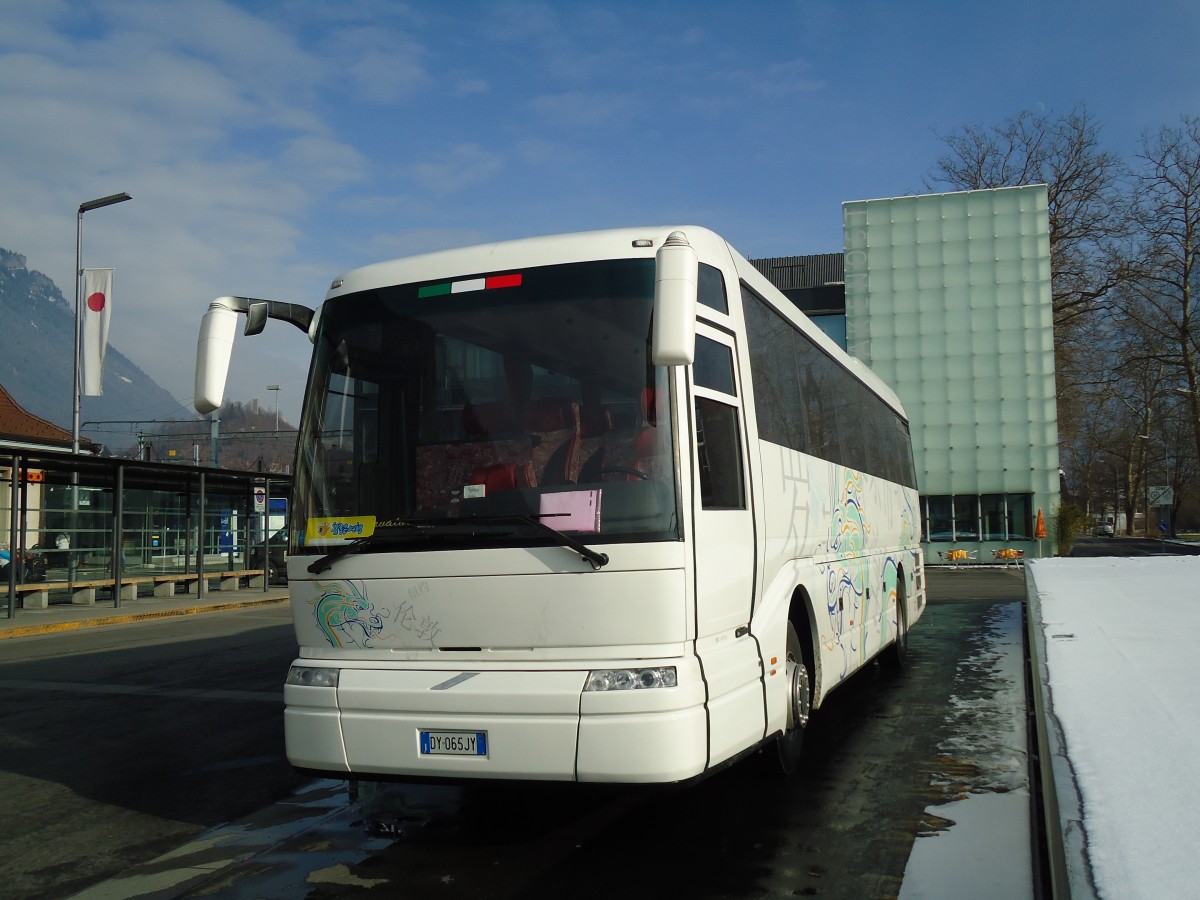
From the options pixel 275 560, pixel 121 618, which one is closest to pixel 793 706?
pixel 121 618

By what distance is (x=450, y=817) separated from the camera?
6082mm

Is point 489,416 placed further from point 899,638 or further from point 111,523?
point 111,523

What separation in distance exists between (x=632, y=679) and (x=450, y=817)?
1.83m

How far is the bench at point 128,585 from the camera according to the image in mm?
21766

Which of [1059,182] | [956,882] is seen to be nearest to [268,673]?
[956,882]

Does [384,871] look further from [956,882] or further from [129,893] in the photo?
[956,882]

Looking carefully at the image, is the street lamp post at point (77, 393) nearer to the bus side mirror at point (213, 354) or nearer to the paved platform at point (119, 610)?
the paved platform at point (119, 610)

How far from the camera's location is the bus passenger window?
5367 mm

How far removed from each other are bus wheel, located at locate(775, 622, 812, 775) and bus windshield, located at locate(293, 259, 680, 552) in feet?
5.99

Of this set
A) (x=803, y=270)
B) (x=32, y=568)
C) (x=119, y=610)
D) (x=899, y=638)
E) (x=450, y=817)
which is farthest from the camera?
(x=803, y=270)

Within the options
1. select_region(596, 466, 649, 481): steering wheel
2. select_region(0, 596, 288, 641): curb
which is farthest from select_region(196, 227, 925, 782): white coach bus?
select_region(0, 596, 288, 641): curb

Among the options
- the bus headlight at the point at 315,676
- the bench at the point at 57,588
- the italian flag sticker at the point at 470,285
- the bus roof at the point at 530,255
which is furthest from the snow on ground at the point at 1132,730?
the bench at the point at 57,588

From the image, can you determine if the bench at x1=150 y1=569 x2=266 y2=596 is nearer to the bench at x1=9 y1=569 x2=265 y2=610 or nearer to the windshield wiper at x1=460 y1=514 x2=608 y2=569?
the bench at x1=9 y1=569 x2=265 y2=610

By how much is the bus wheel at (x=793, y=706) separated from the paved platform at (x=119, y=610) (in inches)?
574
